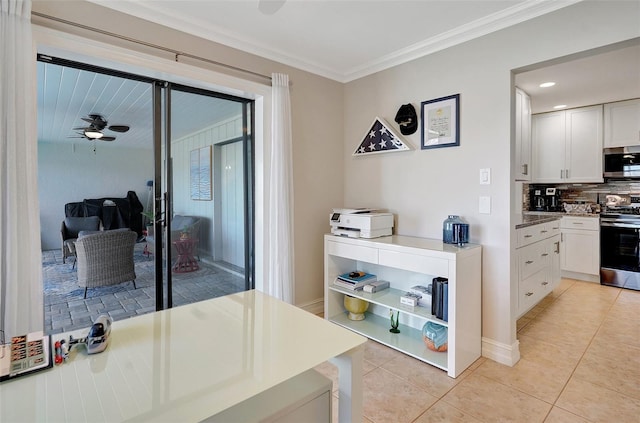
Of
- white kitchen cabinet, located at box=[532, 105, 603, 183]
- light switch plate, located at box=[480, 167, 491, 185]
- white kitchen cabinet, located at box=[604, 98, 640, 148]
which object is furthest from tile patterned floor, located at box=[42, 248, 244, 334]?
white kitchen cabinet, located at box=[604, 98, 640, 148]

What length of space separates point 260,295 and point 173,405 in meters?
0.80

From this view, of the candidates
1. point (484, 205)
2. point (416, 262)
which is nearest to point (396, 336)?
point (416, 262)

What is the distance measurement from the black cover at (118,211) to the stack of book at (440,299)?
89.0 inches

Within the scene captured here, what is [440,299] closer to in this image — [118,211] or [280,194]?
[280,194]

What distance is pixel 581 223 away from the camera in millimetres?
4312

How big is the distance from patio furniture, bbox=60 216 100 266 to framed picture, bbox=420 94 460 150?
2.68m

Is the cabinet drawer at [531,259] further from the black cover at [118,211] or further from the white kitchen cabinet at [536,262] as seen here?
the black cover at [118,211]

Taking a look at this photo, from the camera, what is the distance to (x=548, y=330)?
2912 millimetres

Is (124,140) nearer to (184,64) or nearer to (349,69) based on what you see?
(184,64)

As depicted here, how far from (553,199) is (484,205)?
356 centimetres

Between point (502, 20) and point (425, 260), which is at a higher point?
point (502, 20)

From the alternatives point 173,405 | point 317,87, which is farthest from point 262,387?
point 317,87

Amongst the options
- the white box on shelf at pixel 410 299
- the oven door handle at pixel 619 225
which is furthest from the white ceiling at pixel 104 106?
the oven door handle at pixel 619 225

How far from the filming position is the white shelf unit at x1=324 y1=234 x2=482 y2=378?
2205 mm
